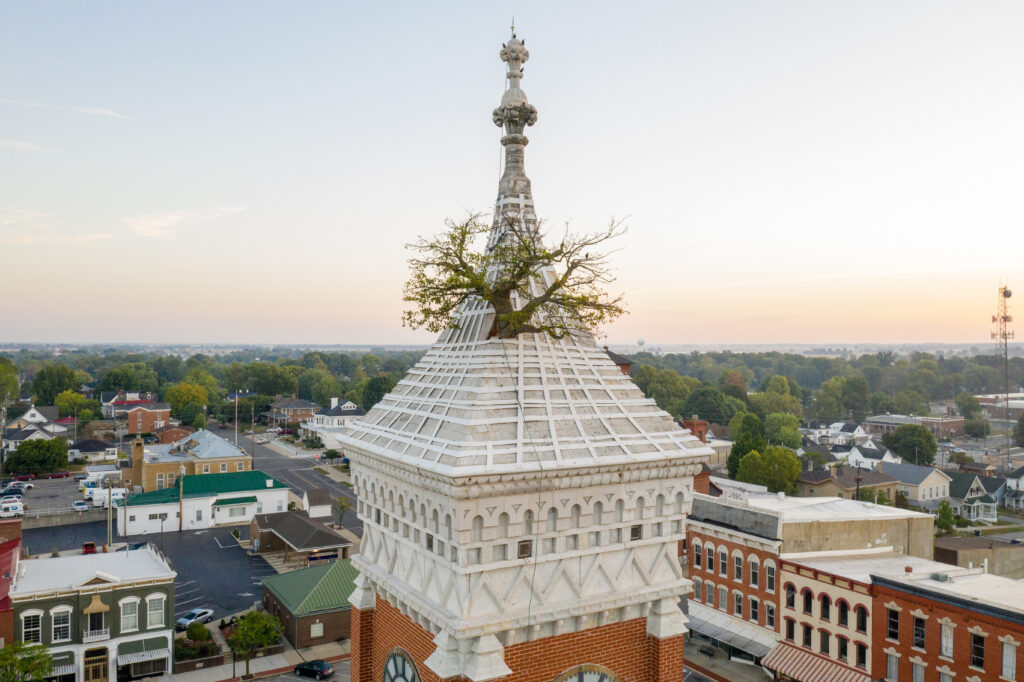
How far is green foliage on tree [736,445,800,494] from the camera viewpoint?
235 feet

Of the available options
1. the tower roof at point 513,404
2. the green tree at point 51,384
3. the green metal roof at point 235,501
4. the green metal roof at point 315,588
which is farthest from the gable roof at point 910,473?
the green tree at point 51,384

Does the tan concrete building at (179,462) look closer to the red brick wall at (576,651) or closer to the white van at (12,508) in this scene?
the white van at (12,508)

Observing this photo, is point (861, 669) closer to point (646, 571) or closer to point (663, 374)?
point (646, 571)

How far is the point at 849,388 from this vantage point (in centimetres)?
15712

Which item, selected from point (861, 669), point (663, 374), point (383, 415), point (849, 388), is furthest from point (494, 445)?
point (849, 388)

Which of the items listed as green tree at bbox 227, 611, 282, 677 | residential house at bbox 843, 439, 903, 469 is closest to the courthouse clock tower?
green tree at bbox 227, 611, 282, 677

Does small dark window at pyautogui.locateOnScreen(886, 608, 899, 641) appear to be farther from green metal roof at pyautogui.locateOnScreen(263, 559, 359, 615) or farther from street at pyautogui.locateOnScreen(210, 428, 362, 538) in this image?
street at pyautogui.locateOnScreen(210, 428, 362, 538)

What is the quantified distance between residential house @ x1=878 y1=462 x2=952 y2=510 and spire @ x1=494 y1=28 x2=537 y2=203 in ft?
270

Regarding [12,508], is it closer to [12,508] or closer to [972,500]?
[12,508]

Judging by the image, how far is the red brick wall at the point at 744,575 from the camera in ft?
119

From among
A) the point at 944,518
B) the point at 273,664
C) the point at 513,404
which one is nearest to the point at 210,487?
the point at 273,664

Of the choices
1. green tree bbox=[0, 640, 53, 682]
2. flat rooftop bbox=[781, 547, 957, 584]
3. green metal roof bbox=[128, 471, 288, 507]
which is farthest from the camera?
green metal roof bbox=[128, 471, 288, 507]

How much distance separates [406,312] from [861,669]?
31050 millimetres

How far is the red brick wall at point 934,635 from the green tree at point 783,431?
7580cm
